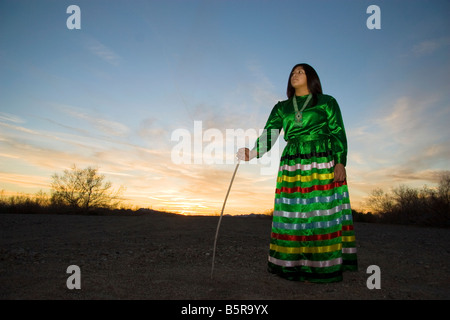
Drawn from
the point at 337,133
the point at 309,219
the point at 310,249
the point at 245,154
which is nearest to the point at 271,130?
the point at 245,154

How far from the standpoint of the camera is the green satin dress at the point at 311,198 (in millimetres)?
3648

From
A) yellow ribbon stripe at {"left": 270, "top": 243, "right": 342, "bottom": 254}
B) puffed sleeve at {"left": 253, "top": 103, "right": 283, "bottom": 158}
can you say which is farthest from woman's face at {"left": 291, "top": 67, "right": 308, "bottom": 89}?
yellow ribbon stripe at {"left": 270, "top": 243, "right": 342, "bottom": 254}

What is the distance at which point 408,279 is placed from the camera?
4.02 metres

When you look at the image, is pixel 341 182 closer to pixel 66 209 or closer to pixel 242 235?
pixel 242 235

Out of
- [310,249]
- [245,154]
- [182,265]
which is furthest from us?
[182,265]

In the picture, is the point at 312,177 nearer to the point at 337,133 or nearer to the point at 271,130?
the point at 337,133

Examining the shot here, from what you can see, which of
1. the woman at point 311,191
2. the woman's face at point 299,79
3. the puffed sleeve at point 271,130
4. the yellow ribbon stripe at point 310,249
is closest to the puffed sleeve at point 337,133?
the woman at point 311,191

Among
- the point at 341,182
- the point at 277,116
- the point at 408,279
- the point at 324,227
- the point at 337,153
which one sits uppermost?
the point at 277,116

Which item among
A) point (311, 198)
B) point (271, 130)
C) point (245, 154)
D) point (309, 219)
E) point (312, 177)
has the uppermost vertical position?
point (271, 130)

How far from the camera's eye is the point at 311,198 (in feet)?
12.3

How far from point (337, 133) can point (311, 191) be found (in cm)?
80

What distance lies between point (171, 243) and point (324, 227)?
10.7 ft

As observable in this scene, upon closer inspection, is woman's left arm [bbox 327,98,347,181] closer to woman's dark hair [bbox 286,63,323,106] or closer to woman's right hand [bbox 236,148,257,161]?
woman's dark hair [bbox 286,63,323,106]

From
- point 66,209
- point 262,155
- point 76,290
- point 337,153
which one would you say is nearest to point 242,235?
point 262,155
